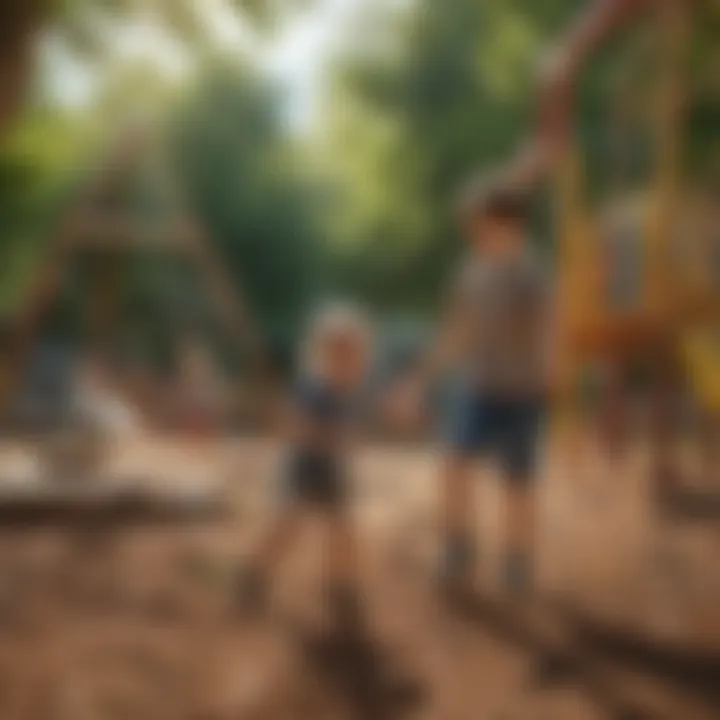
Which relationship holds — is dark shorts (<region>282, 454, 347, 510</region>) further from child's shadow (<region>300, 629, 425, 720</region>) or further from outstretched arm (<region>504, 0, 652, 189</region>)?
outstretched arm (<region>504, 0, 652, 189</region>)

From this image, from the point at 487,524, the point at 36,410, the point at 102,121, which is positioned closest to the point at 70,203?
the point at 102,121

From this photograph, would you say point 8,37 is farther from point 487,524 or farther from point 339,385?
point 487,524

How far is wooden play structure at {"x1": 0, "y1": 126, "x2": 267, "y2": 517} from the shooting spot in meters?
0.98

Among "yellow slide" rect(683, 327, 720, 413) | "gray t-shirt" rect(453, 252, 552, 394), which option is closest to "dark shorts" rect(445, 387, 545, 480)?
"gray t-shirt" rect(453, 252, 552, 394)

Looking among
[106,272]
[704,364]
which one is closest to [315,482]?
[106,272]

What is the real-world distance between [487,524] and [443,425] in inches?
3.6

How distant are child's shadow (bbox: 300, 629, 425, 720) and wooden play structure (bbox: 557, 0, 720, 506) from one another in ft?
0.90

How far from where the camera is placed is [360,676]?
2.98 feet

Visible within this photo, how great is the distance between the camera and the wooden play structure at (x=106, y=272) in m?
0.98

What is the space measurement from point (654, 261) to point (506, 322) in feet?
0.60

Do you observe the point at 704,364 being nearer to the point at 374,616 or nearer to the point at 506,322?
the point at 506,322

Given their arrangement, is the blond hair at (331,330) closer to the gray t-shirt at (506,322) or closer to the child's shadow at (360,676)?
the gray t-shirt at (506,322)

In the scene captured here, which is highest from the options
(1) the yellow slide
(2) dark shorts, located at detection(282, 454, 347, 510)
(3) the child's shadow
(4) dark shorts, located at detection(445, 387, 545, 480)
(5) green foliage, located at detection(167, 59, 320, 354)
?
(5) green foliage, located at detection(167, 59, 320, 354)

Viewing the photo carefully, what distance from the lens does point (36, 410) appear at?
1.01 metres
